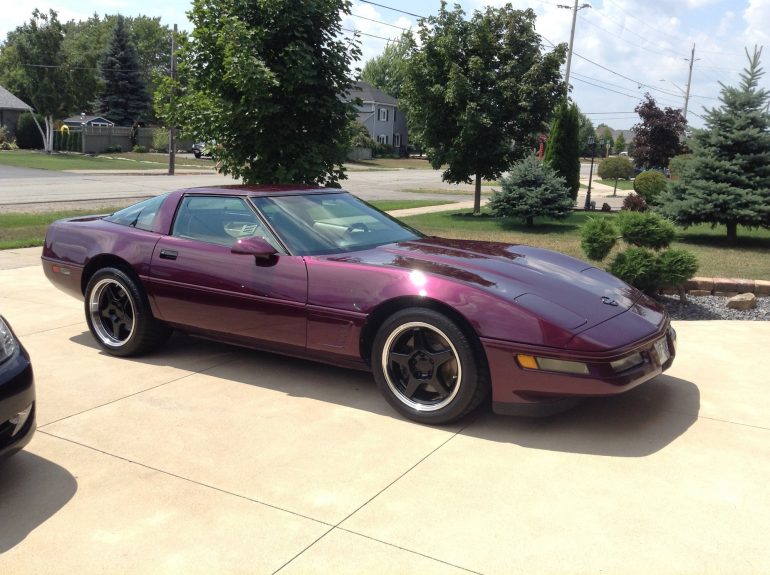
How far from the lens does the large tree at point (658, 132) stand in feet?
122

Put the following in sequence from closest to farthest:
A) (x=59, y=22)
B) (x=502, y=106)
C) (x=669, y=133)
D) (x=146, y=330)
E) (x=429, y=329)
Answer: (x=429, y=329), (x=146, y=330), (x=502, y=106), (x=669, y=133), (x=59, y=22)

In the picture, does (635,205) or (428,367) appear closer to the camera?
(428,367)

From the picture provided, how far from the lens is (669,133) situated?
37406 mm

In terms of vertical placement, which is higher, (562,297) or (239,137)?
(239,137)

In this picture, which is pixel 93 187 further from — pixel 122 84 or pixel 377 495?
pixel 122 84

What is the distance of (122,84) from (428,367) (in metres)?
67.6

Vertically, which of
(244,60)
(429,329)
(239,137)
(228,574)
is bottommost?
(228,574)

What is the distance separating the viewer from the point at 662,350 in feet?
14.3

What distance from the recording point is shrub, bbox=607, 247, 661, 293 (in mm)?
7020

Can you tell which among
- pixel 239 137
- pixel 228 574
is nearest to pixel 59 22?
pixel 239 137

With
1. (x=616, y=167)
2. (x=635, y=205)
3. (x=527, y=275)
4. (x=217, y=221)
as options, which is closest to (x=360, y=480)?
(x=527, y=275)

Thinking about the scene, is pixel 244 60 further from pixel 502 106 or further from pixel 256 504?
pixel 502 106

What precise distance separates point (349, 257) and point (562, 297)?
1370 mm

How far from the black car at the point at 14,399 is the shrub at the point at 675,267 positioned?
5620mm
